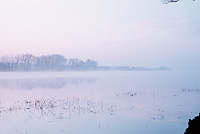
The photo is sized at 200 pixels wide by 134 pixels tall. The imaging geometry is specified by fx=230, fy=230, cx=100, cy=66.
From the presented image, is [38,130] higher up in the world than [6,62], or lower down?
lower down

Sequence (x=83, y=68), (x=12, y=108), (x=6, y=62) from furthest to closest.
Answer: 1. (x=83, y=68)
2. (x=6, y=62)
3. (x=12, y=108)

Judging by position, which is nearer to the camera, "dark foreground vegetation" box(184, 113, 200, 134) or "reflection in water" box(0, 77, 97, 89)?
"dark foreground vegetation" box(184, 113, 200, 134)

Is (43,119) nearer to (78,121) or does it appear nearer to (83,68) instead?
(78,121)

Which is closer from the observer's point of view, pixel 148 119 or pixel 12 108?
pixel 148 119

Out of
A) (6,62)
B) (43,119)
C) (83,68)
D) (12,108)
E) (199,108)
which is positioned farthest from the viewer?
(83,68)

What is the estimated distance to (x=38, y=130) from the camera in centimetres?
878

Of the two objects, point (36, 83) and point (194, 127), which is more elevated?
point (194, 127)

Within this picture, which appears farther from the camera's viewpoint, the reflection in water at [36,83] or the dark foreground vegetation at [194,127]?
the reflection in water at [36,83]

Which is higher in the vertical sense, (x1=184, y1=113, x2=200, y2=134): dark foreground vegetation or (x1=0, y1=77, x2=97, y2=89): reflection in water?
(x1=184, y1=113, x2=200, y2=134): dark foreground vegetation

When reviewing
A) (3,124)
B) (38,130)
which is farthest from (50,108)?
(38,130)

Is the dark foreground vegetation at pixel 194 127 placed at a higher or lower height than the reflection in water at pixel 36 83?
Answer: higher

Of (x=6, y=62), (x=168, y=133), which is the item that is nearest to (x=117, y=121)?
(x=168, y=133)

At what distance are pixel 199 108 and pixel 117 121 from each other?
538 cm

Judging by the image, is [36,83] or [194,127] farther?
[36,83]
